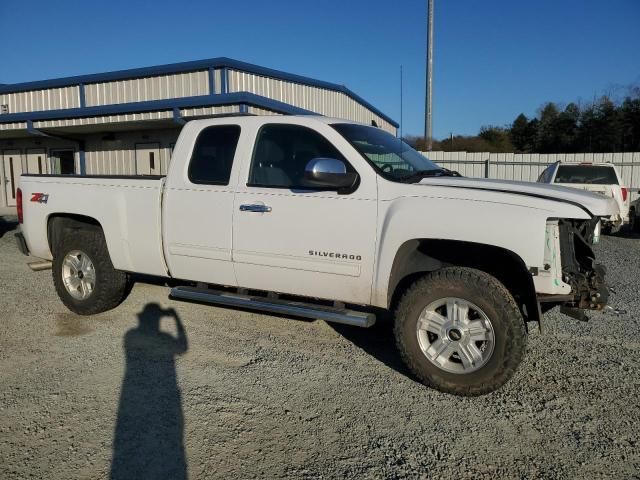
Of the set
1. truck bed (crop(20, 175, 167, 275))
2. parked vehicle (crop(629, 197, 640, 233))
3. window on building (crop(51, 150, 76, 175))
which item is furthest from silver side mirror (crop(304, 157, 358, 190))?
Answer: window on building (crop(51, 150, 76, 175))

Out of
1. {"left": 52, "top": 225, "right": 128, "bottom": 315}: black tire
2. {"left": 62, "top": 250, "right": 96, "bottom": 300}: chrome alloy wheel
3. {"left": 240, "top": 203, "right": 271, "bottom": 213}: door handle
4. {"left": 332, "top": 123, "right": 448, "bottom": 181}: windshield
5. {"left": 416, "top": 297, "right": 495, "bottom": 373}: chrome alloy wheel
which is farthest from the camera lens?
{"left": 62, "top": 250, "right": 96, "bottom": 300}: chrome alloy wheel

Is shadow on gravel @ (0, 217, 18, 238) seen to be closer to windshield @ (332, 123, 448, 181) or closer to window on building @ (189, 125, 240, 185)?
window on building @ (189, 125, 240, 185)

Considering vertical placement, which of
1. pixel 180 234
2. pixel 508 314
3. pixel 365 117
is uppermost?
pixel 365 117

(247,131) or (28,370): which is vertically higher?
(247,131)

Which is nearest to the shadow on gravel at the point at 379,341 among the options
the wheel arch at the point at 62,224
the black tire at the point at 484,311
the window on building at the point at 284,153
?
the black tire at the point at 484,311

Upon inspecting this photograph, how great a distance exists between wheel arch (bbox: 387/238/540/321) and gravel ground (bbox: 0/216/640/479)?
2.25 ft

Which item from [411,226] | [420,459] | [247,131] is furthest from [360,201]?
[420,459]

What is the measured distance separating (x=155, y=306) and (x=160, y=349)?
4.91 ft

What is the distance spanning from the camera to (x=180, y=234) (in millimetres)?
4945

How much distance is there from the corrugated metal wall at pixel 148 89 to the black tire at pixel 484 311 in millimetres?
12835

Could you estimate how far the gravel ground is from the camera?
3021mm

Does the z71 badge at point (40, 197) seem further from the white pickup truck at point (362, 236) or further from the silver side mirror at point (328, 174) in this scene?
the silver side mirror at point (328, 174)

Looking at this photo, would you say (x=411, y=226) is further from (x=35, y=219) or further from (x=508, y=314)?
(x=35, y=219)

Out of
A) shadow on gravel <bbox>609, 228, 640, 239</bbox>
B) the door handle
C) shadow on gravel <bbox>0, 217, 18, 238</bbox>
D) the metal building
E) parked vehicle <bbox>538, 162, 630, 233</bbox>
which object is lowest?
shadow on gravel <bbox>609, 228, 640, 239</bbox>
